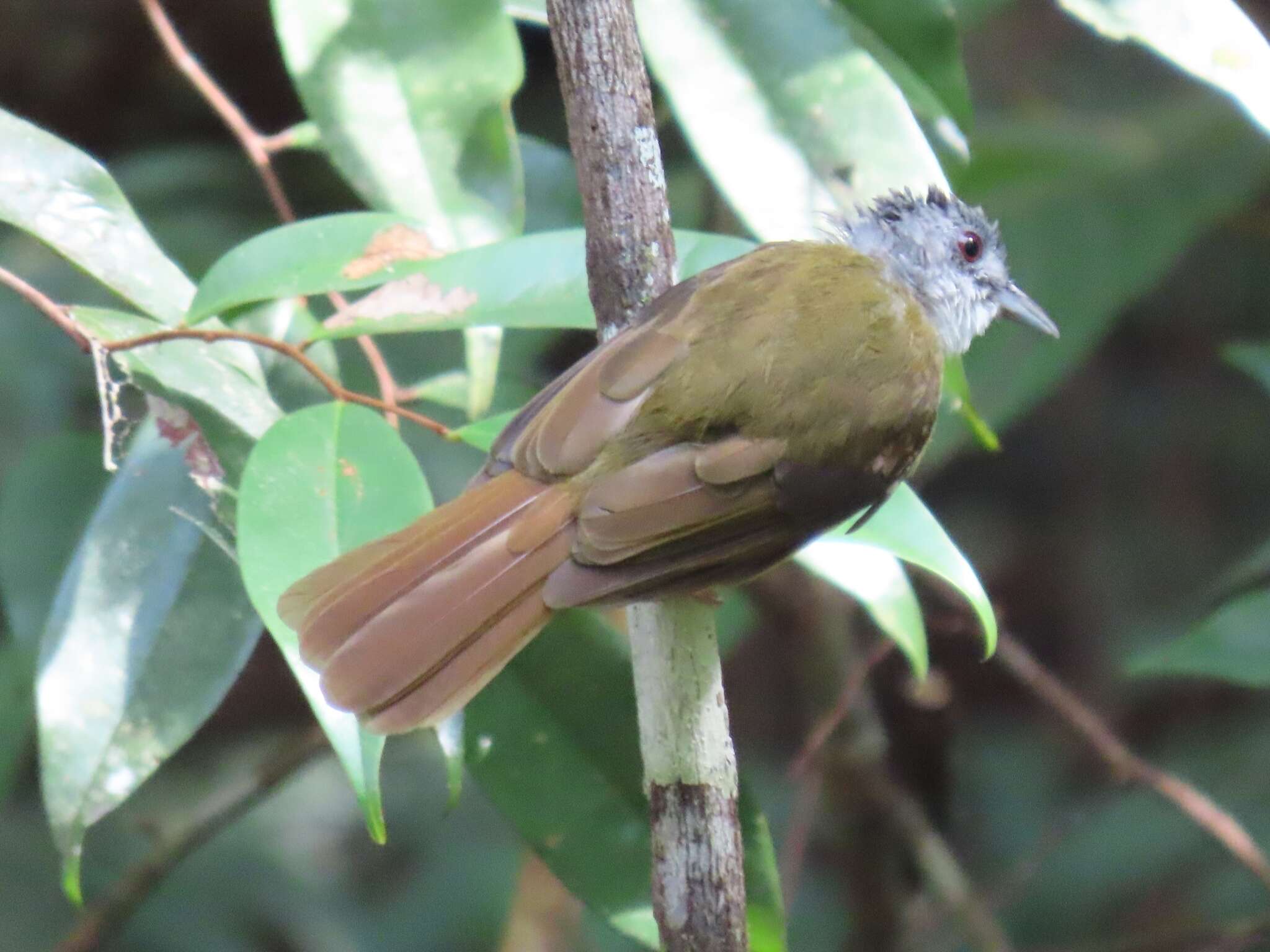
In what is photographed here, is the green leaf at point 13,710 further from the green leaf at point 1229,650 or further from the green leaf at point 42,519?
the green leaf at point 1229,650

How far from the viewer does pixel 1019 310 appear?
8.92 ft

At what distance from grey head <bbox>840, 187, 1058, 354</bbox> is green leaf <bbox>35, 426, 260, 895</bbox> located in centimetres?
113

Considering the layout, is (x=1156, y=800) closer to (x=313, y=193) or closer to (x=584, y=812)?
(x=584, y=812)

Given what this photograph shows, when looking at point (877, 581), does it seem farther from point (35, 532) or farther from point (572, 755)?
point (35, 532)

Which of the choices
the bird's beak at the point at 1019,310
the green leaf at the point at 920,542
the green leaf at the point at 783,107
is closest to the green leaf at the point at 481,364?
the green leaf at the point at 783,107

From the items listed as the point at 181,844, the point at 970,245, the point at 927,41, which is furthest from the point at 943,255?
the point at 181,844

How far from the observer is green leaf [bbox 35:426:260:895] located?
181cm

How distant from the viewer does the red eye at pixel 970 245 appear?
2625 millimetres

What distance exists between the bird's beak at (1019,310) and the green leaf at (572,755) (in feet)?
3.36

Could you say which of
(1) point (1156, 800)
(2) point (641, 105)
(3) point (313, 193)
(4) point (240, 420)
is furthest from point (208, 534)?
(1) point (1156, 800)

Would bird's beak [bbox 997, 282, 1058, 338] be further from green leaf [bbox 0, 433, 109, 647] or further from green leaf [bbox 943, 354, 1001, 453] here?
green leaf [bbox 0, 433, 109, 647]

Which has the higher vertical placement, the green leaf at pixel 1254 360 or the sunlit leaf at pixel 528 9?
the sunlit leaf at pixel 528 9

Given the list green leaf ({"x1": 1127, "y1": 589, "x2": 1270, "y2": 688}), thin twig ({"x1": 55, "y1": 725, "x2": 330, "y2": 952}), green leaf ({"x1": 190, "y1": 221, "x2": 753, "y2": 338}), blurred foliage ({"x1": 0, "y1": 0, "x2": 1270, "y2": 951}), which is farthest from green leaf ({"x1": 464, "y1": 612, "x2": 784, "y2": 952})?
green leaf ({"x1": 1127, "y1": 589, "x2": 1270, "y2": 688})

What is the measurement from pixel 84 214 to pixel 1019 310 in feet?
5.11
